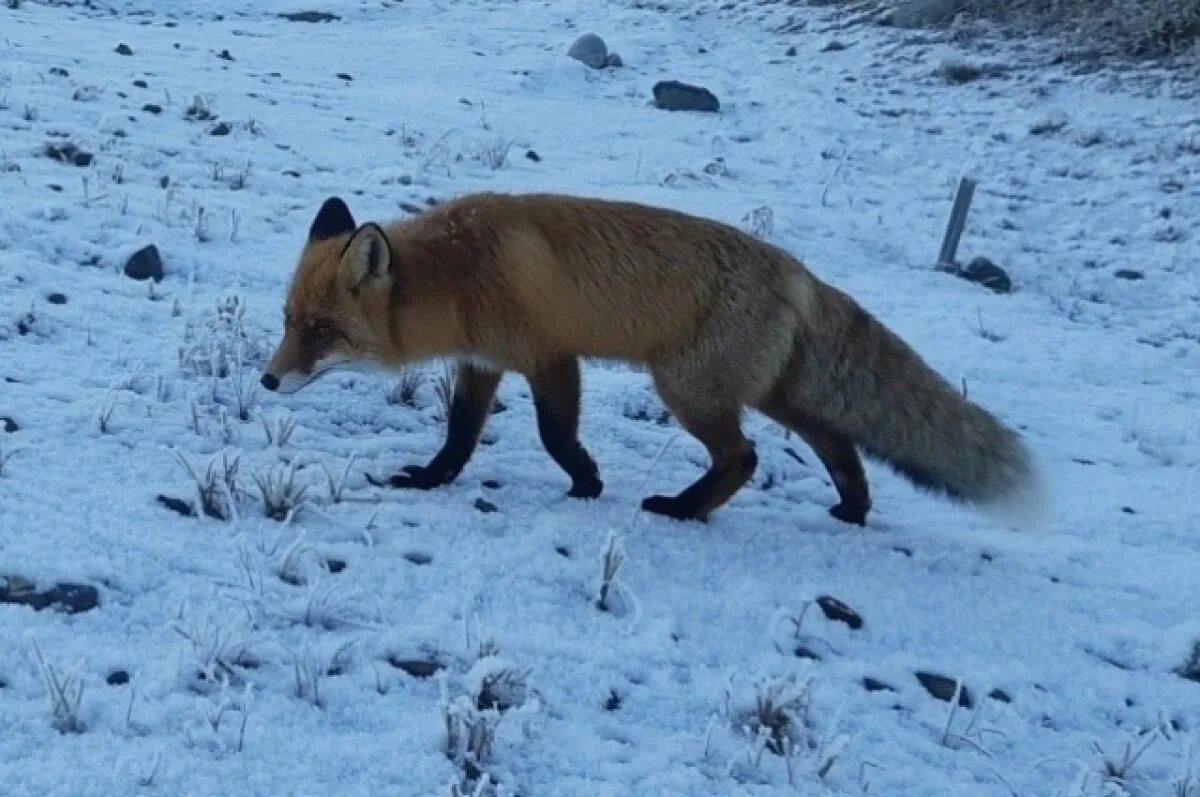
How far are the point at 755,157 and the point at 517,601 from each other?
8358mm

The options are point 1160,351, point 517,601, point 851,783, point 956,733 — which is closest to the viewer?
point 851,783

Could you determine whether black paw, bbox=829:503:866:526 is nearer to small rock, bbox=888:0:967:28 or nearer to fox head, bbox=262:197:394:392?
fox head, bbox=262:197:394:392

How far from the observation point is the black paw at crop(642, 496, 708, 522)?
455 centimetres

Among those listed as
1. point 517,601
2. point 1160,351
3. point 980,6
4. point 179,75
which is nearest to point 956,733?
point 517,601

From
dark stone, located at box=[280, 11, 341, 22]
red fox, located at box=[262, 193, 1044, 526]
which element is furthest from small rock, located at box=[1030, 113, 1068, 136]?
dark stone, located at box=[280, 11, 341, 22]

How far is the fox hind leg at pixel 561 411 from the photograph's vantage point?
446 cm

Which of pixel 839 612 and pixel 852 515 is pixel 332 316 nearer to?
pixel 839 612

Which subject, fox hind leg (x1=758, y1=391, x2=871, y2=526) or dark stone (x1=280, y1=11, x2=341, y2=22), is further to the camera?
dark stone (x1=280, y1=11, x2=341, y2=22)

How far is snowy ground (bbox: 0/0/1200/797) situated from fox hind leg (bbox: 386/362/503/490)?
15 cm

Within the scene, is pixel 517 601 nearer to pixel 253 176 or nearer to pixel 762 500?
pixel 762 500

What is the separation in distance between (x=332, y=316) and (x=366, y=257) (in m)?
0.27

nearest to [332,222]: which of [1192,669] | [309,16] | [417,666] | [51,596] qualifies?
[51,596]

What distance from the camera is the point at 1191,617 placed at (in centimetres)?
441

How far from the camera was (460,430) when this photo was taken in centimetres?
461
